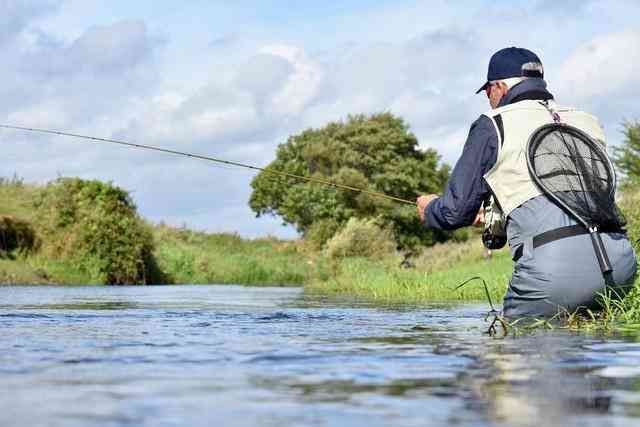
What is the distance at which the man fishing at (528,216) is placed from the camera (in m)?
7.56

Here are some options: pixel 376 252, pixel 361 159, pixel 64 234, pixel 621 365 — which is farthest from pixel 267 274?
pixel 621 365

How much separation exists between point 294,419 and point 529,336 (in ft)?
12.6

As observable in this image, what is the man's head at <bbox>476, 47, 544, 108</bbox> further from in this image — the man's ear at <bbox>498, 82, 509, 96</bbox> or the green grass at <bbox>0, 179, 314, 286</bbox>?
the green grass at <bbox>0, 179, 314, 286</bbox>

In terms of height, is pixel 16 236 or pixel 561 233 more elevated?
pixel 16 236

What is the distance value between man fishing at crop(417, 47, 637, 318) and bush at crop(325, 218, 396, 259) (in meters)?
29.9

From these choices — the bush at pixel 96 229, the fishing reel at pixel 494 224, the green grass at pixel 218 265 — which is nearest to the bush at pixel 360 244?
the green grass at pixel 218 265

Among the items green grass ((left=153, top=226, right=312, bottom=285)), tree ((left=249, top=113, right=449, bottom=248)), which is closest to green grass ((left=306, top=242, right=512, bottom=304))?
green grass ((left=153, top=226, right=312, bottom=285))

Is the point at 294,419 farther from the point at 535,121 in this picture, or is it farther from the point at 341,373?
the point at 535,121

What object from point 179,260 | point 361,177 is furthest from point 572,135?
point 361,177

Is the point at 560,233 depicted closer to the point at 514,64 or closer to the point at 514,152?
the point at 514,152

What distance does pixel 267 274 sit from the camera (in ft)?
137

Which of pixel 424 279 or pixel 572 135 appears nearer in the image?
pixel 572 135

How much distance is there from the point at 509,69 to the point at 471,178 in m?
0.96

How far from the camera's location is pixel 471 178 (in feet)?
25.6
